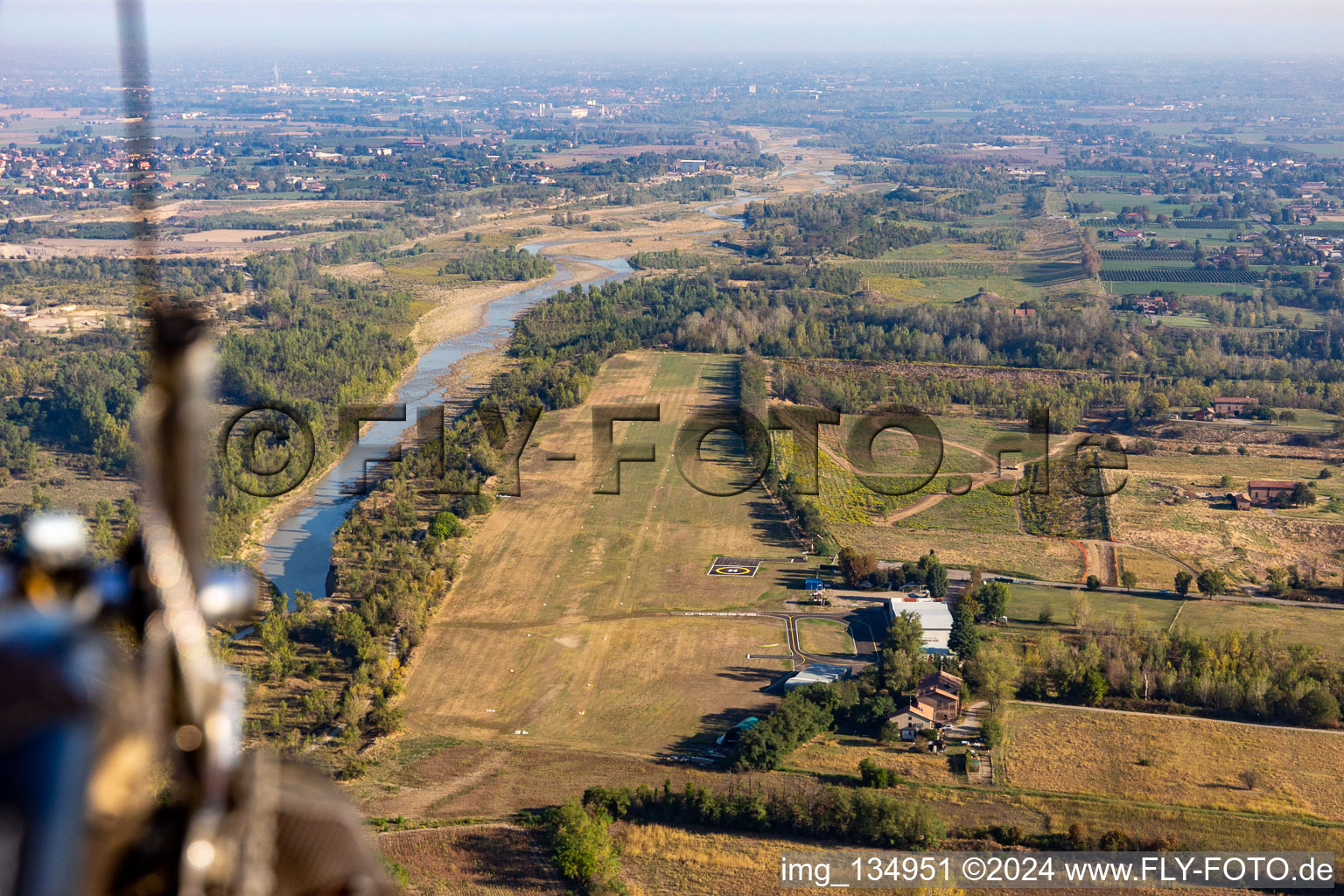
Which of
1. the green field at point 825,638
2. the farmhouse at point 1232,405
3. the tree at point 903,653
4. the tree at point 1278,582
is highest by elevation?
the farmhouse at point 1232,405

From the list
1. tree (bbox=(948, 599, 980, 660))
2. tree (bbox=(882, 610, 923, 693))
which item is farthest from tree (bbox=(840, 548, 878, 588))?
tree (bbox=(948, 599, 980, 660))

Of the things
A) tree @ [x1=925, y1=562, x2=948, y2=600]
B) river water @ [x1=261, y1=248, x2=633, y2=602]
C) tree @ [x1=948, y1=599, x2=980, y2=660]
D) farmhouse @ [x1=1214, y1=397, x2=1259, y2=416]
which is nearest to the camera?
tree @ [x1=948, y1=599, x2=980, y2=660]

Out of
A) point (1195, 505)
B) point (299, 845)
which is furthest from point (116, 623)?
point (1195, 505)

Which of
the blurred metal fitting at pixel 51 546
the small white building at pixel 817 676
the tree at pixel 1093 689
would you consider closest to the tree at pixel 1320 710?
the tree at pixel 1093 689

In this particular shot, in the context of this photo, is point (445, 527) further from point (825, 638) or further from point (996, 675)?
point (996, 675)

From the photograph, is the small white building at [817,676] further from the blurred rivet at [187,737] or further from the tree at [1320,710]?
the blurred rivet at [187,737]

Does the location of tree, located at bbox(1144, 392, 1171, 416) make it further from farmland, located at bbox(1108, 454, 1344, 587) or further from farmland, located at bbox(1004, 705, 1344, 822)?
farmland, located at bbox(1004, 705, 1344, 822)
